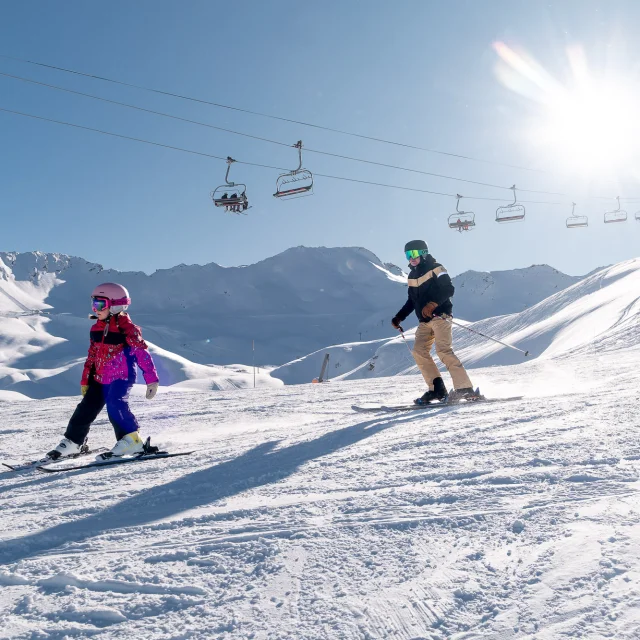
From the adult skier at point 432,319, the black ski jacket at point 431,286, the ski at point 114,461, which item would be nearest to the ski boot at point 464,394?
the adult skier at point 432,319

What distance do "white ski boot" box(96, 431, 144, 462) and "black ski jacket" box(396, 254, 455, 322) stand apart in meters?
3.37

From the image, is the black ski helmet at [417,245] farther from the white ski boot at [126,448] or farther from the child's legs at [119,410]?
the white ski boot at [126,448]

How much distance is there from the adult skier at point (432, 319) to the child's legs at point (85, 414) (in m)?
3.54

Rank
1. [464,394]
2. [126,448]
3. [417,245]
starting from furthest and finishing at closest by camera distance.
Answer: [417,245], [464,394], [126,448]

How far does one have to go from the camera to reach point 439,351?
6203 mm

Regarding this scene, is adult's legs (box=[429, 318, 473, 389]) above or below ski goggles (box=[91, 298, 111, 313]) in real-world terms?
below

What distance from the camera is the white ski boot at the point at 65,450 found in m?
4.29

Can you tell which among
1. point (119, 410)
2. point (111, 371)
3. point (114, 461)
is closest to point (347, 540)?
point (114, 461)

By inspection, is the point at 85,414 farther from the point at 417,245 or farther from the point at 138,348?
the point at 417,245

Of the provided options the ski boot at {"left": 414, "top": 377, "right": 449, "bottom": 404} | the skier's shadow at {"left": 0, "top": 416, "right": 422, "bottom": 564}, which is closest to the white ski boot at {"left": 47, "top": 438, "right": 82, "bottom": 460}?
the skier's shadow at {"left": 0, "top": 416, "right": 422, "bottom": 564}

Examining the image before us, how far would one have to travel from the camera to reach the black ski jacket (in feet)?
20.6

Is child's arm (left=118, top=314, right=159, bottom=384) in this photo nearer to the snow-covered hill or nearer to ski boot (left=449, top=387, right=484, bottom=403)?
ski boot (left=449, top=387, right=484, bottom=403)

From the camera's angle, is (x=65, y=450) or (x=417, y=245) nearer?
(x=65, y=450)

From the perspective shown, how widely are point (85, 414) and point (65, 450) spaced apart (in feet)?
1.11
